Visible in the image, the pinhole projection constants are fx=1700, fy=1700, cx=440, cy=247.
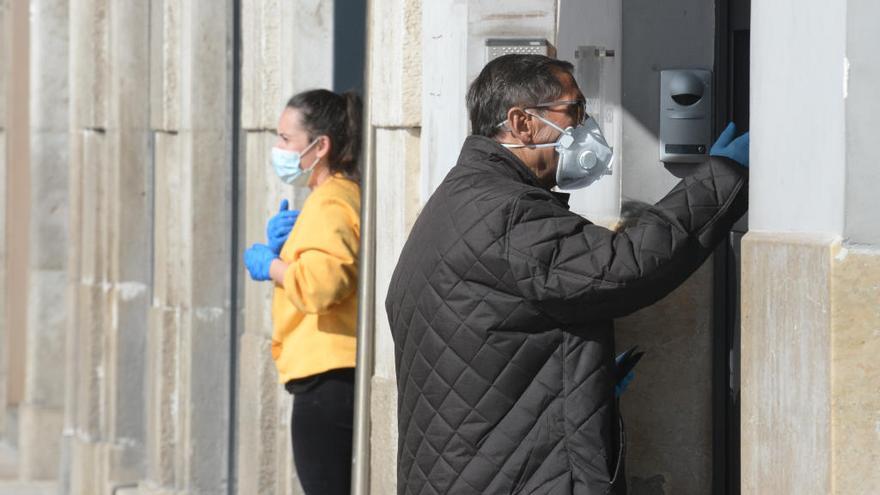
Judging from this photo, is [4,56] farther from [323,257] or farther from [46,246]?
[323,257]

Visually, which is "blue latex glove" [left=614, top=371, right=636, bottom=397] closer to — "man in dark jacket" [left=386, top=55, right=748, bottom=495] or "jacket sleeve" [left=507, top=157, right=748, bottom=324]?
"man in dark jacket" [left=386, top=55, right=748, bottom=495]

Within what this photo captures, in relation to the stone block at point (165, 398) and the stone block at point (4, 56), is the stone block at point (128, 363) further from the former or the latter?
the stone block at point (4, 56)

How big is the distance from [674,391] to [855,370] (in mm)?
1638

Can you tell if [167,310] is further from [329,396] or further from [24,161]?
[24,161]

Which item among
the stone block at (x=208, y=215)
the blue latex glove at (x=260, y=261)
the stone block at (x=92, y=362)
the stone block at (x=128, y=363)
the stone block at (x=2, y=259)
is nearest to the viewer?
the blue latex glove at (x=260, y=261)

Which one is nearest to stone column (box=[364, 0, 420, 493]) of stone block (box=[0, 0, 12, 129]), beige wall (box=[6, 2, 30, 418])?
beige wall (box=[6, 2, 30, 418])

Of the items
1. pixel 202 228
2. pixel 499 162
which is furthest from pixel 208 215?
pixel 499 162

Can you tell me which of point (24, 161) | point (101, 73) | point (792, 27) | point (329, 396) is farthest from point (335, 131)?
point (24, 161)

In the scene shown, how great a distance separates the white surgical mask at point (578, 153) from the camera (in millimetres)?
3822

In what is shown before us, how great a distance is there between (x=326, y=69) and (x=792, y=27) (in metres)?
4.20

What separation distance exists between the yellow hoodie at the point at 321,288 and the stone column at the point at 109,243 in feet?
12.3

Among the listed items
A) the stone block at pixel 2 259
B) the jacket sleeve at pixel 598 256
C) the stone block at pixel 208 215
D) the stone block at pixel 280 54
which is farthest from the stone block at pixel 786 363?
the stone block at pixel 2 259

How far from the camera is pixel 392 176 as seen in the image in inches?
216

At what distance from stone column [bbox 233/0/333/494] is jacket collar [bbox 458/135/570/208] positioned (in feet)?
10.9
